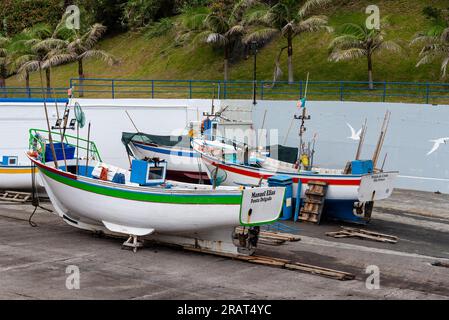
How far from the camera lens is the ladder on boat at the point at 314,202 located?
837 inches

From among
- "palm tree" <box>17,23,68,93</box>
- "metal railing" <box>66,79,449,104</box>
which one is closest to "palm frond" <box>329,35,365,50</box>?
"metal railing" <box>66,79,449,104</box>

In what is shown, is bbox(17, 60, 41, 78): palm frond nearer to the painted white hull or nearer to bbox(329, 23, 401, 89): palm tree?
bbox(329, 23, 401, 89): palm tree

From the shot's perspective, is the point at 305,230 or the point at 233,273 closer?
the point at 233,273

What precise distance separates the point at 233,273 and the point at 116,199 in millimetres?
3798

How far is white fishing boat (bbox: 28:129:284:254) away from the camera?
50.7 ft

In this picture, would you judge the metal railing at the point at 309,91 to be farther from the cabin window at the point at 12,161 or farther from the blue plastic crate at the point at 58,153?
the blue plastic crate at the point at 58,153

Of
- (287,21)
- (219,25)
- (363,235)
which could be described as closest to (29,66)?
(219,25)

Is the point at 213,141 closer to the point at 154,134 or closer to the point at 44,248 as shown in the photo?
the point at 154,134

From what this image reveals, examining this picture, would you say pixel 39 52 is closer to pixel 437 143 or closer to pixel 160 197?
pixel 437 143

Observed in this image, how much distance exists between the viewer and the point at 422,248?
1812 centimetres

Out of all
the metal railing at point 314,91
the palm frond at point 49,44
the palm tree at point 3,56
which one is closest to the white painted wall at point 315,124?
the metal railing at point 314,91

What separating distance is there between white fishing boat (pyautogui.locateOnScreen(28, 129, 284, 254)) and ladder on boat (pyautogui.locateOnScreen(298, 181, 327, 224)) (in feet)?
Answer: 15.8

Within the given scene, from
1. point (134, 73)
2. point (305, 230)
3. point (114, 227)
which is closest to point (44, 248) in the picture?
point (114, 227)
